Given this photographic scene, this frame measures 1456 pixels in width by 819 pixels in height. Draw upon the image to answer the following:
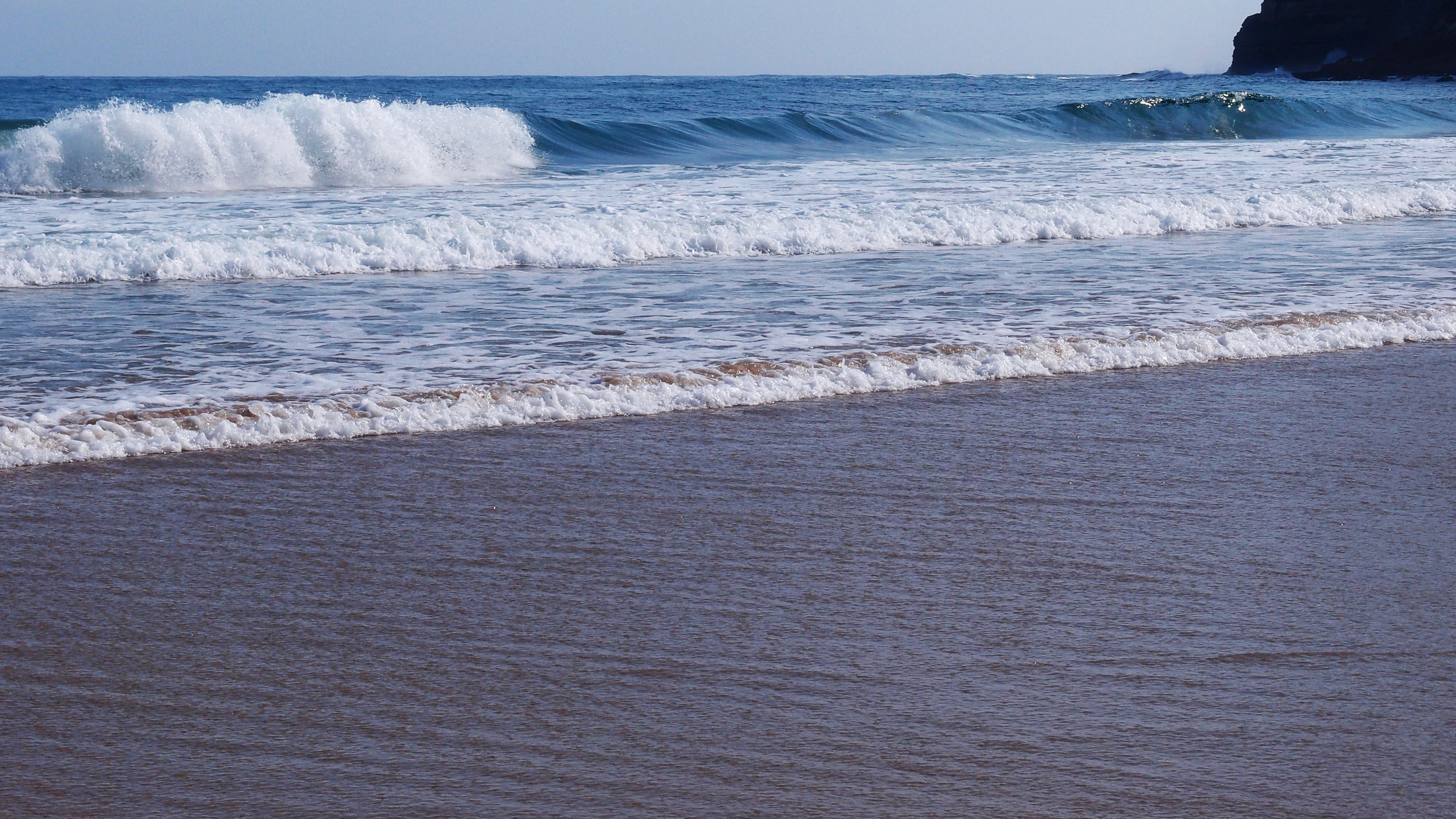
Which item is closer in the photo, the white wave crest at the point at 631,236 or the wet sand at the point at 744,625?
the wet sand at the point at 744,625

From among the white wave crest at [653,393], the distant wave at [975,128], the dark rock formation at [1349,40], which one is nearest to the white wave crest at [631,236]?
the white wave crest at [653,393]

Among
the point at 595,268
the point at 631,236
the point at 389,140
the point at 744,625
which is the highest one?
the point at 389,140

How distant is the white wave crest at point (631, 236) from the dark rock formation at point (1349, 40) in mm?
57927

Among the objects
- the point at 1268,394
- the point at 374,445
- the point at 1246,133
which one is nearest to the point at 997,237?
the point at 1268,394

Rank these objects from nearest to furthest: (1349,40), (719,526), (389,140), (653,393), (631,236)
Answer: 1. (719,526)
2. (653,393)
3. (631,236)
4. (389,140)
5. (1349,40)

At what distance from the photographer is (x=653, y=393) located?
5.33m

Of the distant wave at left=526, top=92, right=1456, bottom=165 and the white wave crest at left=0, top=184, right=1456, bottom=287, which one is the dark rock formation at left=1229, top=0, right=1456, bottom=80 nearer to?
the distant wave at left=526, top=92, right=1456, bottom=165

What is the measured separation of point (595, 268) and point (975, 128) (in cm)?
1919

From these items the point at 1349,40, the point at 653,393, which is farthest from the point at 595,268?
the point at 1349,40

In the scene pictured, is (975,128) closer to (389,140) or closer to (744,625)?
(389,140)

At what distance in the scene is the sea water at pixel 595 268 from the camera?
5.46 meters

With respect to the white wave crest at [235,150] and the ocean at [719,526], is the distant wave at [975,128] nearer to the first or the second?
the white wave crest at [235,150]

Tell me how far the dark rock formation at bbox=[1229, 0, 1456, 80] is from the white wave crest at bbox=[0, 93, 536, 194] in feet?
194

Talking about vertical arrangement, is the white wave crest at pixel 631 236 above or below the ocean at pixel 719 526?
above
